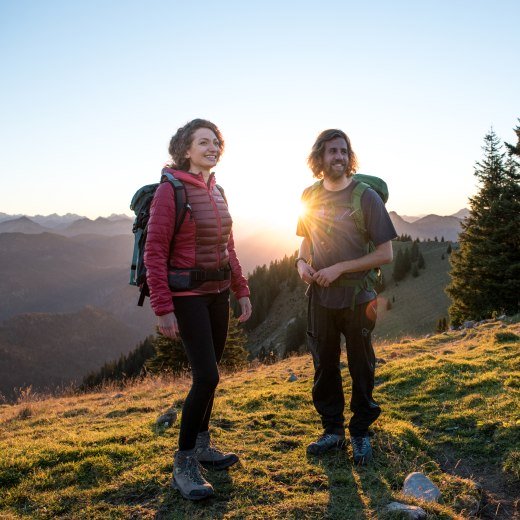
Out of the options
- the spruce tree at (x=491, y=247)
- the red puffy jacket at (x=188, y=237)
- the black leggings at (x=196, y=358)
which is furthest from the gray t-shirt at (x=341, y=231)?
the spruce tree at (x=491, y=247)

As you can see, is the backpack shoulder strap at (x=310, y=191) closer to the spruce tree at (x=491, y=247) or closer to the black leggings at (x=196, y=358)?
the black leggings at (x=196, y=358)

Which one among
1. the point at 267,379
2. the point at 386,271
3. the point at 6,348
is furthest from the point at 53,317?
the point at 267,379

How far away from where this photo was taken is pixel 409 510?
3086 mm

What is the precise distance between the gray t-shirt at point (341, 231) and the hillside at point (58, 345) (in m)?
152

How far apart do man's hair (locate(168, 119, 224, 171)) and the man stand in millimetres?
1083

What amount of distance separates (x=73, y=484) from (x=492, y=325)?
1235 cm

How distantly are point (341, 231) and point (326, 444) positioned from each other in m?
2.12

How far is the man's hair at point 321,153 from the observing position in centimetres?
405

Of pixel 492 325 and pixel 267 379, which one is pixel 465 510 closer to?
pixel 267 379

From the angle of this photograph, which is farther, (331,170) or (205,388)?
(331,170)

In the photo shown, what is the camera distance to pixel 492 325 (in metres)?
12.7

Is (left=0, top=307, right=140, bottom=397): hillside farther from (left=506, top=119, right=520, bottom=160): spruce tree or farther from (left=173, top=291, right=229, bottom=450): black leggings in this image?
(left=173, top=291, right=229, bottom=450): black leggings

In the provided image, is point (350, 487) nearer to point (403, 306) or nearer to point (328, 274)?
point (328, 274)

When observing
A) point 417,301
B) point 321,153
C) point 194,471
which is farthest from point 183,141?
point 417,301
